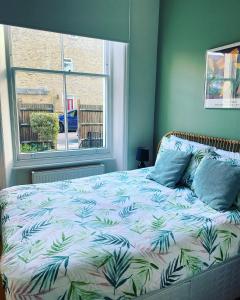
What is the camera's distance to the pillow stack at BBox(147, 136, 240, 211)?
174 cm

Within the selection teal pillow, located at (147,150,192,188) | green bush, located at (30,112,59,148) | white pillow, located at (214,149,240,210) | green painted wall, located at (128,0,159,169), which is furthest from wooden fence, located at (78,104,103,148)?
white pillow, located at (214,149,240,210)

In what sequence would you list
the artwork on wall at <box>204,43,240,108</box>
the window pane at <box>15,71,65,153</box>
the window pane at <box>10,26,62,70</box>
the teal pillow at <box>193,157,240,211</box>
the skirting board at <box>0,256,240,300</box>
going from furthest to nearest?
1. the window pane at <box>15,71,65,153</box>
2. the window pane at <box>10,26,62,70</box>
3. the artwork on wall at <box>204,43,240,108</box>
4. the teal pillow at <box>193,157,240,211</box>
5. the skirting board at <box>0,256,240,300</box>

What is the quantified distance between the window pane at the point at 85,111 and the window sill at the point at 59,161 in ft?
0.56

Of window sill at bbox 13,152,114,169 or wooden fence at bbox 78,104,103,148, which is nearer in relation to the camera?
window sill at bbox 13,152,114,169

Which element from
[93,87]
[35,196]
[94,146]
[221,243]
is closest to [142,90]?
[93,87]

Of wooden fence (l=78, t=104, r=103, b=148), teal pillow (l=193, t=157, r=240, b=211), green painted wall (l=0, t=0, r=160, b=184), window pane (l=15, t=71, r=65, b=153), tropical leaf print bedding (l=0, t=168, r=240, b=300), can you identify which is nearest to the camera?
tropical leaf print bedding (l=0, t=168, r=240, b=300)

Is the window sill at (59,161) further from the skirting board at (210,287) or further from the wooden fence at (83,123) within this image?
the skirting board at (210,287)

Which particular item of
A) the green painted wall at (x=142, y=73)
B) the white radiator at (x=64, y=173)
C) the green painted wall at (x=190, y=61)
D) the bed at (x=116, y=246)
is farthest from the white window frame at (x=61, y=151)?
the bed at (x=116, y=246)

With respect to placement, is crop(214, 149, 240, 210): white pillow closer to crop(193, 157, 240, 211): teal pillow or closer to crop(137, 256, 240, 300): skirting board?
crop(193, 157, 240, 211): teal pillow

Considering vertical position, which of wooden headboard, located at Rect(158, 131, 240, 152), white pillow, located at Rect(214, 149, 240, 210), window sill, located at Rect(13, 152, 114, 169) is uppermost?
wooden headboard, located at Rect(158, 131, 240, 152)

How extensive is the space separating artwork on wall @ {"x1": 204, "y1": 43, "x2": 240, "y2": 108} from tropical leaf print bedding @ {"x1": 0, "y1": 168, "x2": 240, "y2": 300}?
3.38ft

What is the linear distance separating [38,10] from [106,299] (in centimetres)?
269

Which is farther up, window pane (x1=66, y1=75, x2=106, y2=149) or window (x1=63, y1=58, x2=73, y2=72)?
window (x1=63, y1=58, x2=73, y2=72)

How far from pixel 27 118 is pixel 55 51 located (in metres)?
0.89
